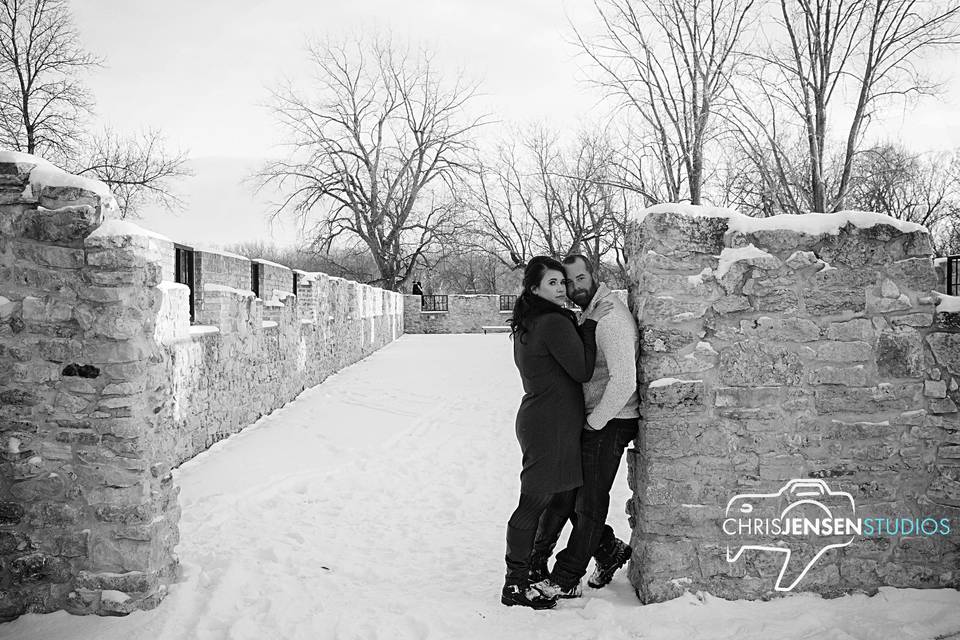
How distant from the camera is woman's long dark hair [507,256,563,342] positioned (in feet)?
11.3

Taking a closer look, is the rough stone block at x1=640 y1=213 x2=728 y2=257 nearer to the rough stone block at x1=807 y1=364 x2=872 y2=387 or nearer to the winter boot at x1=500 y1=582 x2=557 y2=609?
the rough stone block at x1=807 y1=364 x2=872 y2=387

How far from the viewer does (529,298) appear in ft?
11.4

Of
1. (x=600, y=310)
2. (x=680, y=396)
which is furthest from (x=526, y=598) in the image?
(x=600, y=310)

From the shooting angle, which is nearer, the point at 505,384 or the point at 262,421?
the point at 262,421

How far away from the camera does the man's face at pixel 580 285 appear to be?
3.61 meters

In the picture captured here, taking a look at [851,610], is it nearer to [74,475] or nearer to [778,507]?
[778,507]

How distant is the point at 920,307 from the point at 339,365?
11398 millimetres

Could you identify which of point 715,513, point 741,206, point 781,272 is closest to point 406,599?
point 715,513

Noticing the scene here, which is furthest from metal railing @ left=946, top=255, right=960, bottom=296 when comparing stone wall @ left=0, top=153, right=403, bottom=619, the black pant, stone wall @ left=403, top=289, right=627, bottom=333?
stone wall @ left=403, top=289, right=627, bottom=333

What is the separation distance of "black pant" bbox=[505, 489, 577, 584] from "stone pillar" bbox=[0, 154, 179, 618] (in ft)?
5.97

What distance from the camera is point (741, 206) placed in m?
19.1

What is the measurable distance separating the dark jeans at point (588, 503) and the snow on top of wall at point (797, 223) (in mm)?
1078

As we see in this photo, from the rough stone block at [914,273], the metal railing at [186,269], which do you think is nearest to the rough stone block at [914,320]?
the rough stone block at [914,273]

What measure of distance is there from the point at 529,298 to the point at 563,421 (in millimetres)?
637
